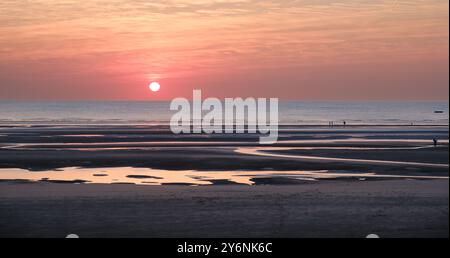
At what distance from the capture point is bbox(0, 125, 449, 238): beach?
19.5 metres

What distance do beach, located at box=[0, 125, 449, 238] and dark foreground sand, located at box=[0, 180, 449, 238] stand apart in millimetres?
34

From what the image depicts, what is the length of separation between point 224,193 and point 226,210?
12.3 ft

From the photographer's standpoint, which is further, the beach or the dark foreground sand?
the beach

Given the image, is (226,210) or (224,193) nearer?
(226,210)

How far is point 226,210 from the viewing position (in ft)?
72.2

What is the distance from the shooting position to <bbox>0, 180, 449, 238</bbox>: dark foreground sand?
1908 centimetres

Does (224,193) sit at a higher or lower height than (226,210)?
higher

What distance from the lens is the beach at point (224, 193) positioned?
19484mm

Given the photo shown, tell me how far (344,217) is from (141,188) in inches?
374

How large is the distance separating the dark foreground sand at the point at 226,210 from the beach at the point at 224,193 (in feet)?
0.11
